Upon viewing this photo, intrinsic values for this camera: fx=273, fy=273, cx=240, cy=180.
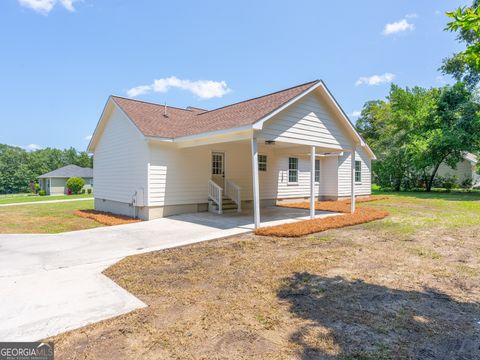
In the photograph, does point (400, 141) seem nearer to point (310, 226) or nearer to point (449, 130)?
point (449, 130)

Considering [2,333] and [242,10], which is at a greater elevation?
[242,10]

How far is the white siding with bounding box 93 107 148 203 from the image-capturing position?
1104cm

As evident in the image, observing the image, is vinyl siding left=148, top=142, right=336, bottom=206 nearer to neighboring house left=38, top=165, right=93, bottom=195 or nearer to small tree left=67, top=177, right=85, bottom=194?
small tree left=67, top=177, right=85, bottom=194

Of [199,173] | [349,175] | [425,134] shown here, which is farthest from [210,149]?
[425,134]

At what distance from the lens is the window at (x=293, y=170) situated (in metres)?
15.5

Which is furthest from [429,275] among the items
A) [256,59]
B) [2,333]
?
[256,59]

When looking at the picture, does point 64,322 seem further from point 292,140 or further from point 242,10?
point 242,10

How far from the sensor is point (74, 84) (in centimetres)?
2123

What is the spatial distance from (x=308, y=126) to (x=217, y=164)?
4.61 meters

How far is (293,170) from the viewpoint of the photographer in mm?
15703

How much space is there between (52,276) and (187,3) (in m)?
11.4

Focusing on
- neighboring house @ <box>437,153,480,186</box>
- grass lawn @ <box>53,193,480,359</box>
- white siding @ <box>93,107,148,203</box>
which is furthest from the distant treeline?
grass lawn @ <box>53,193,480,359</box>

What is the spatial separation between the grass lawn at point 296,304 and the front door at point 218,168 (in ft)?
21.0

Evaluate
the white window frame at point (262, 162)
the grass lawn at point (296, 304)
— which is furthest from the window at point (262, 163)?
the grass lawn at point (296, 304)
